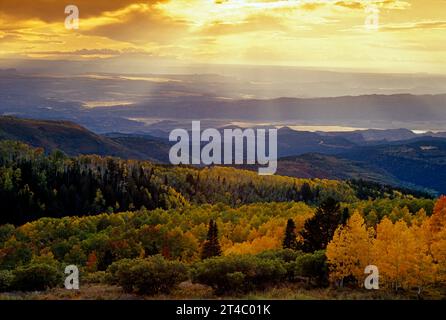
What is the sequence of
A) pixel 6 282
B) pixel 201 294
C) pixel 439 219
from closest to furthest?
pixel 201 294
pixel 6 282
pixel 439 219

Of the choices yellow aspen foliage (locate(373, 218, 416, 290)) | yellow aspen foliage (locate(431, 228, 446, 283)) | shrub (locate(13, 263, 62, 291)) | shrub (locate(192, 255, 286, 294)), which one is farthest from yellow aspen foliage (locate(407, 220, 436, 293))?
shrub (locate(13, 263, 62, 291))

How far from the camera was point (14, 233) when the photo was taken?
18088 centimetres

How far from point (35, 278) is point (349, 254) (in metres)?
24.8

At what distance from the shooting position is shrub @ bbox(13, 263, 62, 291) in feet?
147

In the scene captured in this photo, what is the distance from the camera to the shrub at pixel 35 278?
44.8 m

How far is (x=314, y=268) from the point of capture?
1860 inches

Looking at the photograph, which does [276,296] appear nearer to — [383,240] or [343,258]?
[343,258]

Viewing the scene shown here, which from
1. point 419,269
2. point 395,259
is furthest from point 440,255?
point 395,259

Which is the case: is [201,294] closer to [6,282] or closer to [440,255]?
[6,282]

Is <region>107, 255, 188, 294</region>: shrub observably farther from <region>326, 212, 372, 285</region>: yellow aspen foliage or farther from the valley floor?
<region>326, 212, 372, 285</region>: yellow aspen foliage

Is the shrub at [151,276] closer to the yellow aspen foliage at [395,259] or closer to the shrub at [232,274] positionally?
the shrub at [232,274]

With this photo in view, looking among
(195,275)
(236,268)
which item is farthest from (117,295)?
(236,268)

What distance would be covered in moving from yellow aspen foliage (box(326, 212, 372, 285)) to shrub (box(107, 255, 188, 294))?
39.4 ft

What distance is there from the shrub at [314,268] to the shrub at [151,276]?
10185 mm
